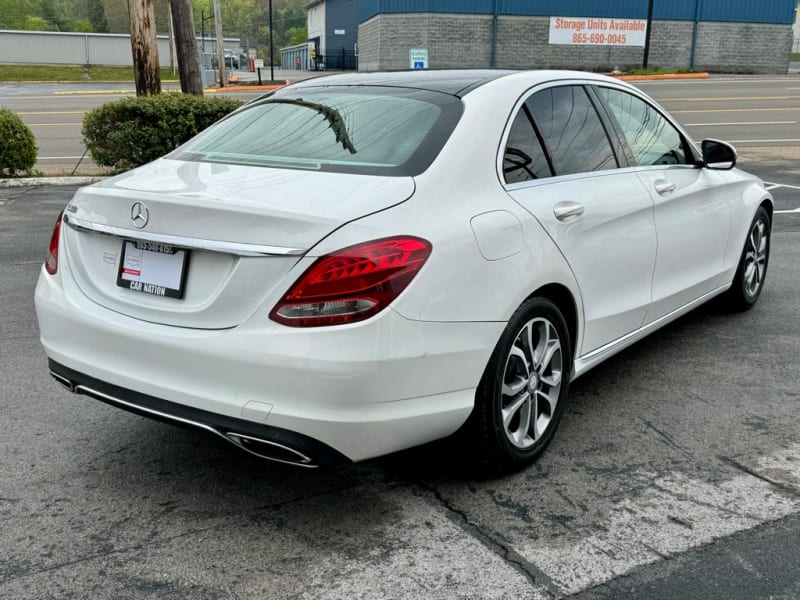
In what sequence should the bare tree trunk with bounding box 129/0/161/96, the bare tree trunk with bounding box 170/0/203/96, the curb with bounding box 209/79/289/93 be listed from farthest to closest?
the curb with bounding box 209/79/289/93 < the bare tree trunk with bounding box 170/0/203/96 < the bare tree trunk with bounding box 129/0/161/96

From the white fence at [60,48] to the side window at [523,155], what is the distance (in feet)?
196

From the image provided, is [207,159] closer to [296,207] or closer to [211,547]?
[296,207]

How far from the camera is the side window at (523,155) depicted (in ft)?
11.4

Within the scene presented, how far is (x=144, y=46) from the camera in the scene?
1397cm

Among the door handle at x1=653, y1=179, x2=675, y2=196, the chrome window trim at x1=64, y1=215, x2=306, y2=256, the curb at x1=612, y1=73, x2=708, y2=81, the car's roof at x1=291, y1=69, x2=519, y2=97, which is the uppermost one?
the car's roof at x1=291, y1=69, x2=519, y2=97

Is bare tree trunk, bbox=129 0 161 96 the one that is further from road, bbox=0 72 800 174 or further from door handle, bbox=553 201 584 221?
door handle, bbox=553 201 584 221

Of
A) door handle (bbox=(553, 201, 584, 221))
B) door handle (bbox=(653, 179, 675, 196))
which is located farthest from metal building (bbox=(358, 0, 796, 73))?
door handle (bbox=(553, 201, 584, 221))

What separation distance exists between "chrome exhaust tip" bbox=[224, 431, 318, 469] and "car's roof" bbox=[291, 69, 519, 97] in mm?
1710

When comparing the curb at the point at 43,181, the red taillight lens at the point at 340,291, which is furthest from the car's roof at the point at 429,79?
the curb at the point at 43,181

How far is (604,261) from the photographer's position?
3.82 metres

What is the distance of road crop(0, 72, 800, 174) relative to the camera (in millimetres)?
16667

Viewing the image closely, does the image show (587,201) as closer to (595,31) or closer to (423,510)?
(423,510)

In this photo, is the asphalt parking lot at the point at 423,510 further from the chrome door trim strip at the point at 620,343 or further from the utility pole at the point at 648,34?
the utility pole at the point at 648,34

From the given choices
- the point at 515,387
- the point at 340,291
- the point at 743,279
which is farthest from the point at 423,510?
the point at 743,279
